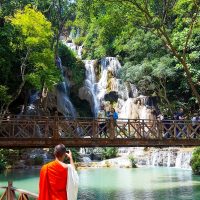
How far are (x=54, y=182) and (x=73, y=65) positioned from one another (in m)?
31.7

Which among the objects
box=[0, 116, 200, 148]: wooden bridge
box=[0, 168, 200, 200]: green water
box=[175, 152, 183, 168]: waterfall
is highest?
box=[0, 116, 200, 148]: wooden bridge

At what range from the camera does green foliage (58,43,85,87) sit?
35.9m

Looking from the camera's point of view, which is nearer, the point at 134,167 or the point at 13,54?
the point at 13,54

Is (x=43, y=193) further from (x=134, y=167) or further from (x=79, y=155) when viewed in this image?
(x=79, y=155)

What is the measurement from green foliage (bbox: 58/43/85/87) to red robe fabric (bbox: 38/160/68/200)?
100 feet

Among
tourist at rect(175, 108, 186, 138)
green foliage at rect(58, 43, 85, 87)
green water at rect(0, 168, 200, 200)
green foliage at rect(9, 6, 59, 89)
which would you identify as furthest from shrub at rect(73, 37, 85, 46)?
green water at rect(0, 168, 200, 200)

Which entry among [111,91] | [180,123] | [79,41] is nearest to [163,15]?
[180,123]

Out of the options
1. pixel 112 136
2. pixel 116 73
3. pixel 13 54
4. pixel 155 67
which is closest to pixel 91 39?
pixel 116 73

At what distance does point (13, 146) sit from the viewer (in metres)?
15.7

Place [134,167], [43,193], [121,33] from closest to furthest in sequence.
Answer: [43,193] → [121,33] → [134,167]

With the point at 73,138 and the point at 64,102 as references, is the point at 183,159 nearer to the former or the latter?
the point at 64,102

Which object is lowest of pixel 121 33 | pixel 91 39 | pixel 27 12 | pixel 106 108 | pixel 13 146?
pixel 13 146

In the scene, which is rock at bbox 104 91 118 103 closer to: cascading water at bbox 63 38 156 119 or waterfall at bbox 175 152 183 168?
cascading water at bbox 63 38 156 119

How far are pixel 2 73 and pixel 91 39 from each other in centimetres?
2077
